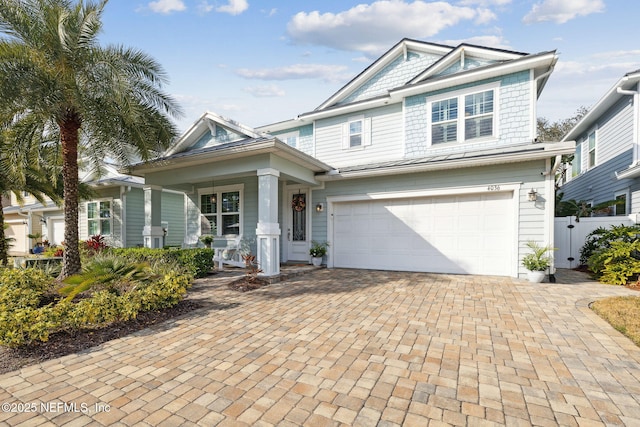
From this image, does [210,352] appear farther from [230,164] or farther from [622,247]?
[622,247]

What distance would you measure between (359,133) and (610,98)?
28.9 ft

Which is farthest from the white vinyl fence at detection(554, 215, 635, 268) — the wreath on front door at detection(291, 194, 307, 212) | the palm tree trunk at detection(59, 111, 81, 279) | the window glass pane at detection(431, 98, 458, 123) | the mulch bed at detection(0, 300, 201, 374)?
the palm tree trunk at detection(59, 111, 81, 279)

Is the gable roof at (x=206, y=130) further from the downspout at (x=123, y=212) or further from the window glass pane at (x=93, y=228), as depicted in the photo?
the window glass pane at (x=93, y=228)

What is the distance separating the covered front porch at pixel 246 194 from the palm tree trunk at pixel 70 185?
224cm

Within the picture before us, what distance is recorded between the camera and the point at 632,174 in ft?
29.0

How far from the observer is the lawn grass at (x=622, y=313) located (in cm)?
395

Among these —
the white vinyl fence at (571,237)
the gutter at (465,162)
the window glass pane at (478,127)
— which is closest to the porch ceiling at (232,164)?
the gutter at (465,162)

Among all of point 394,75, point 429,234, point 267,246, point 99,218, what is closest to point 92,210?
point 99,218

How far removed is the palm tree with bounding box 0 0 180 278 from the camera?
19.1 ft

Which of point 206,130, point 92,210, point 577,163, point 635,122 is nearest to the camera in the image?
point 635,122

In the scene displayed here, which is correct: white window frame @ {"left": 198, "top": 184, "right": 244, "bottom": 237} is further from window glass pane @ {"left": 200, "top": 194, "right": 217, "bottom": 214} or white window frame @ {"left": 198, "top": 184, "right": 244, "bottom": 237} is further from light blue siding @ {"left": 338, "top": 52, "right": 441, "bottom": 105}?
light blue siding @ {"left": 338, "top": 52, "right": 441, "bottom": 105}

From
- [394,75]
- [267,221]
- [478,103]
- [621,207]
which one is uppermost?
[394,75]

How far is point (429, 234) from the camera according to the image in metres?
8.69

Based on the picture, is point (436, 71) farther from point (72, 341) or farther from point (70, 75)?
point (72, 341)
